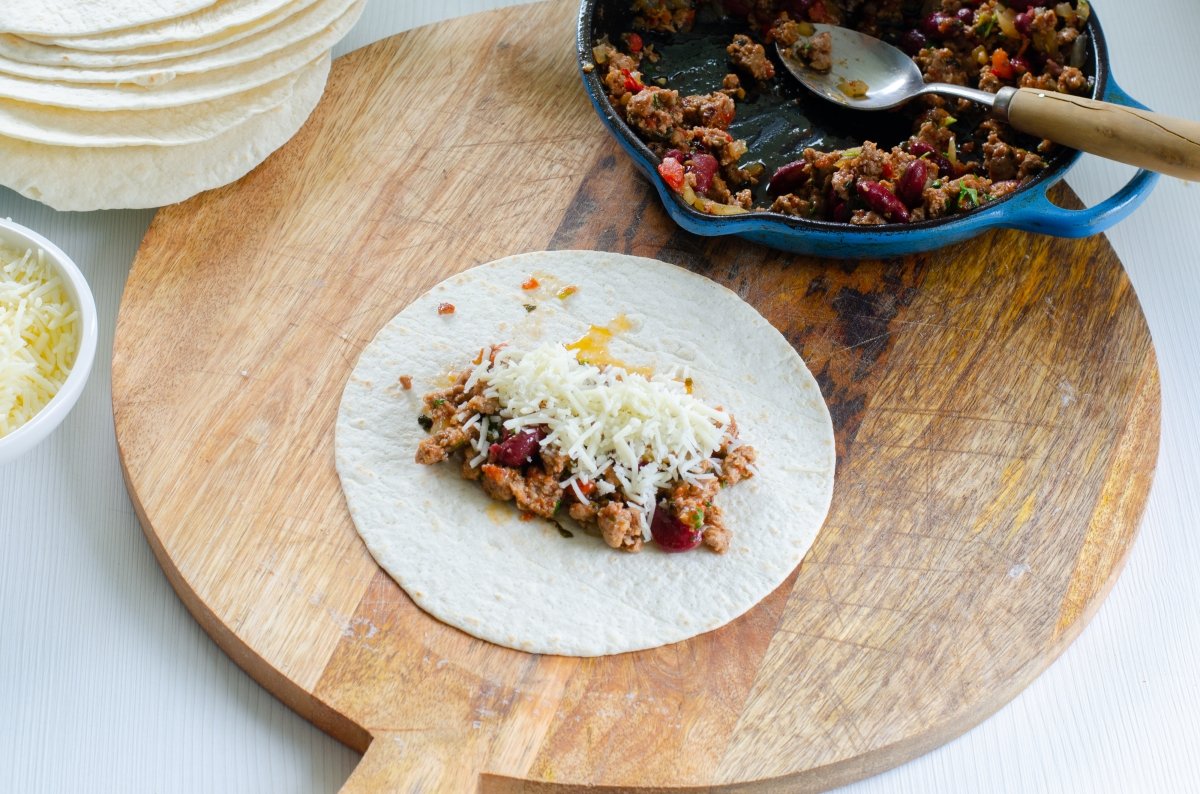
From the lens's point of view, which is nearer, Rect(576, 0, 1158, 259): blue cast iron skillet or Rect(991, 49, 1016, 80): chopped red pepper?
Rect(576, 0, 1158, 259): blue cast iron skillet

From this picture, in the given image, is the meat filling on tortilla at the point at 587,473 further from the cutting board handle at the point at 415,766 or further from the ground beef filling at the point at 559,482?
the cutting board handle at the point at 415,766

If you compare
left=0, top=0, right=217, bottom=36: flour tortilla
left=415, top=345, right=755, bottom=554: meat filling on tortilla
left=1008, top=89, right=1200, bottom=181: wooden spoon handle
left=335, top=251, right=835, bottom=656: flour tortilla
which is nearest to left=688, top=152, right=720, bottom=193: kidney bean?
left=335, top=251, right=835, bottom=656: flour tortilla

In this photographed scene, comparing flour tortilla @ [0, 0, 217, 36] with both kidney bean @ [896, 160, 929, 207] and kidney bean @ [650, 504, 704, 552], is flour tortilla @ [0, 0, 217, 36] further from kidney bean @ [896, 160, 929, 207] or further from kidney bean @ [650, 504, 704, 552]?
kidney bean @ [896, 160, 929, 207]

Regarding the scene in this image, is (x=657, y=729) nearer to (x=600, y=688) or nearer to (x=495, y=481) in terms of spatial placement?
(x=600, y=688)

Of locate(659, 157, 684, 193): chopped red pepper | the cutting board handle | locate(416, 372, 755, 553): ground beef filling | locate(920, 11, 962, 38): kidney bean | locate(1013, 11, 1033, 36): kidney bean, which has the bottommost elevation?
the cutting board handle

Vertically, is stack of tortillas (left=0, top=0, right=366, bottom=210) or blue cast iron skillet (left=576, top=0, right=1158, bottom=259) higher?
stack of tortillas (left=0, top=0, right=366, bottom=210)

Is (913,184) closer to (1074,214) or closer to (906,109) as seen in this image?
(1074,214)


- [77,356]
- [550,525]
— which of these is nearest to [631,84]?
[550,525]
